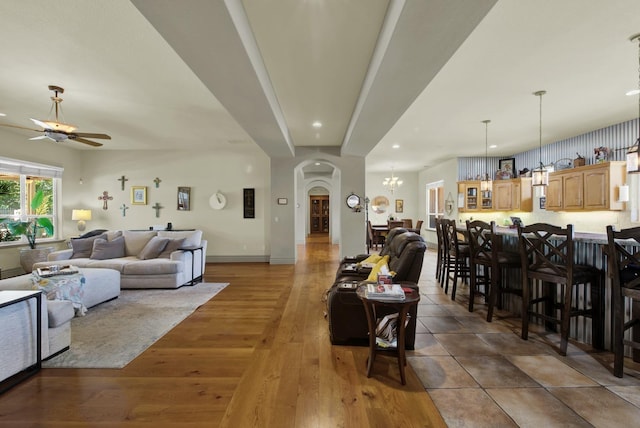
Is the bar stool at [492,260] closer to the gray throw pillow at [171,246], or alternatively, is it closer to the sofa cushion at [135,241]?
the gray throw pillow at [171,246]

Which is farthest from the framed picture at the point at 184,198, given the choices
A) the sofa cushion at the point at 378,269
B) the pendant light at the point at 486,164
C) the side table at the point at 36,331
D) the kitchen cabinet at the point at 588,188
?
the kitchen cabinet at the point at 588,188

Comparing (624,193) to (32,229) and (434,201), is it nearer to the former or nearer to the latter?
(434,201)

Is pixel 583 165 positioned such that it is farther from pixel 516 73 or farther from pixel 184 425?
pixel 184 425

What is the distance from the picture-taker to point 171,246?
5.09m

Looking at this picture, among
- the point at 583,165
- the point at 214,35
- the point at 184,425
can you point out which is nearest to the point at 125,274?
the point at 184,425

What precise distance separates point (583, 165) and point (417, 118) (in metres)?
3.70

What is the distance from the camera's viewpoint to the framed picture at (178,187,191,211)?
696 cm

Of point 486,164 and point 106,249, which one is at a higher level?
point 486,164

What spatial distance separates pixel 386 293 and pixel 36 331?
111 inches

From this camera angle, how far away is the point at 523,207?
7113 millimetres

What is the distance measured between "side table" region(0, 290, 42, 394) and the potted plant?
174 inches

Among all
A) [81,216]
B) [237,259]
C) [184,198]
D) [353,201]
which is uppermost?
[184,198]

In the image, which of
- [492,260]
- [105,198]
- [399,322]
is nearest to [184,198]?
[105,198]

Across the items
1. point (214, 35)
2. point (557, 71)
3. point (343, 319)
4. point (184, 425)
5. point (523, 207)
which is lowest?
point (184, 425)
